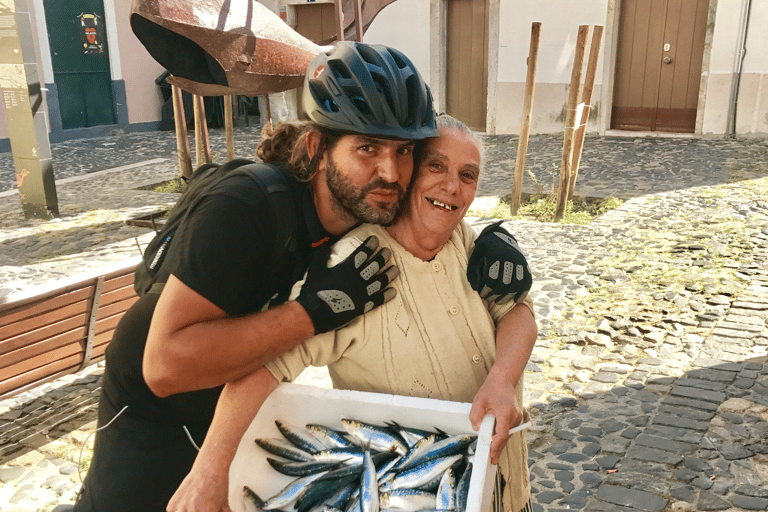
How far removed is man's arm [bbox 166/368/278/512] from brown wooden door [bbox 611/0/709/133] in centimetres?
1541

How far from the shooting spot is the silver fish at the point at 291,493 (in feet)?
5.63

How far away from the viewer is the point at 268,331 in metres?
1.69

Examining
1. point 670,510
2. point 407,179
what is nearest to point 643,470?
point 670,510

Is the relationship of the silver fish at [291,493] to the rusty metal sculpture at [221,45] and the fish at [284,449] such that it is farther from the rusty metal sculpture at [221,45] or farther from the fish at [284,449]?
the rusty metal sculpture at [221,45]

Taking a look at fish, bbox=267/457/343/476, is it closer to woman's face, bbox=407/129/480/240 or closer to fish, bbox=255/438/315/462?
fish, bbox=255/438/315/462

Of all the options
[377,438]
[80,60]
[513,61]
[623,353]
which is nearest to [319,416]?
[377,438]

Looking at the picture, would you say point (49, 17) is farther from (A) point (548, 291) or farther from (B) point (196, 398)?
(B) point (196, 398)

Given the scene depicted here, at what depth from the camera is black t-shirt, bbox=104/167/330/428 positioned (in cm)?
166

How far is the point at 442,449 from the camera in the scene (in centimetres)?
167

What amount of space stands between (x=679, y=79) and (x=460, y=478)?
15.5m

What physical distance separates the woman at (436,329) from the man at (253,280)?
0.07 m

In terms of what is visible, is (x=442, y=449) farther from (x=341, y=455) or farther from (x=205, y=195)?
(x=205, y=195)

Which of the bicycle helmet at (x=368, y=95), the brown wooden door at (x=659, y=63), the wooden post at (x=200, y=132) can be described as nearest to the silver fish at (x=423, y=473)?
the bicycle helmet at (x=368, y=95)

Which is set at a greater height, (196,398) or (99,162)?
(196,398)
